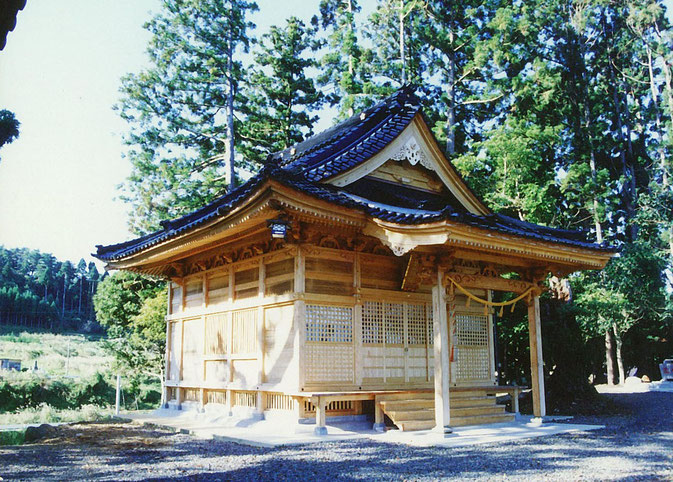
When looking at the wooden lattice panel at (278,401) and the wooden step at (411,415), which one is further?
the wooden lattice panel at (278,401)

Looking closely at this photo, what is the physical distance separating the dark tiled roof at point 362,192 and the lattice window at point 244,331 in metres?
2.04

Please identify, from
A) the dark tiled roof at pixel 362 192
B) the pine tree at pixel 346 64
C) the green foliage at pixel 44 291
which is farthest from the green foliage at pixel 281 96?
the green foliage at pixel 44 291

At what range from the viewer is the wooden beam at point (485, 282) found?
9.72m

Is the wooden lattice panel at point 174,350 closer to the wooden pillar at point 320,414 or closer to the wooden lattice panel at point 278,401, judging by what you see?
the wooden lattice panel at point 278,401

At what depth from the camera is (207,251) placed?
12.7 metres

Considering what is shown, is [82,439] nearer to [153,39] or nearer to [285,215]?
[285,215]

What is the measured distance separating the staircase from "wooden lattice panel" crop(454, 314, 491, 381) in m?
0.87

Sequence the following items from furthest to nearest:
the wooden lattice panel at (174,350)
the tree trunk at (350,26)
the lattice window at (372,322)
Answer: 1. the tree trunk at (350,26)
2. the wooden lattice panel at (174,350)
3. the lattice window at (372,322)

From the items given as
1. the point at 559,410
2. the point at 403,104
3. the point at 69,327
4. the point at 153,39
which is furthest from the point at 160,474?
the point at 69,327

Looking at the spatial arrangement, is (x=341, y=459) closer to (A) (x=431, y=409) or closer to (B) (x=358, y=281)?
(A) (x=431, y=409)

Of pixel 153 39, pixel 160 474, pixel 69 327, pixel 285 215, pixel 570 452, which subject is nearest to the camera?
pixel 160 474

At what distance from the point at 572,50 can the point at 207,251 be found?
21.8 meters

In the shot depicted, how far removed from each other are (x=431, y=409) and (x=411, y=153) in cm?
523

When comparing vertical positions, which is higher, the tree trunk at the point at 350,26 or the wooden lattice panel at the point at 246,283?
the tree trunk at the point at 350,26
